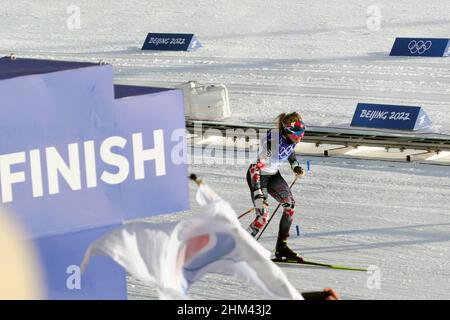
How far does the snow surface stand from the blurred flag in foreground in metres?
4.68

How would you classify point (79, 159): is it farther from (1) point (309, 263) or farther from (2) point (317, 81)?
(2) point (317, 81)

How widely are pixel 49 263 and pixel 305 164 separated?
863cm

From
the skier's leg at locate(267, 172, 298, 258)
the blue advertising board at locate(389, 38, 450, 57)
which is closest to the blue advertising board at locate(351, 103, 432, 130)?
the blue advertising board at locate(389, 38, 450, 57)

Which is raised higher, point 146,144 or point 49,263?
point 146,144

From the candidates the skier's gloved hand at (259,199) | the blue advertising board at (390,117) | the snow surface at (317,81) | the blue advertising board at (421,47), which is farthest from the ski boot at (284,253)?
the blue advertising board at (421,47)

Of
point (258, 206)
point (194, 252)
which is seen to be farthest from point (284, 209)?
point (194, 252)

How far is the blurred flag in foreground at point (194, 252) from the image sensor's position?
6.86m

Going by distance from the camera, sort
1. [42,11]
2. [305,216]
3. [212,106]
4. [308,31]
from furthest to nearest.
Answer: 1. [42,11]
2. [308,31]
3. [212,106]
4. [305,216]

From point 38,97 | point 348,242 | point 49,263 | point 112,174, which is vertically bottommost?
point 348,242

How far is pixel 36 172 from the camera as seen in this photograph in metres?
8.97

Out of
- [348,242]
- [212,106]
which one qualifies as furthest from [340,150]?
[348,242]

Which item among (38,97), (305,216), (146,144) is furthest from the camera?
(305,216)

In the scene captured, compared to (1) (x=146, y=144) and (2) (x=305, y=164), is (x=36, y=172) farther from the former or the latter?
(2) (x=305, y=164)

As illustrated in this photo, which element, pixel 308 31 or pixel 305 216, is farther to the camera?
pixel 308 31
